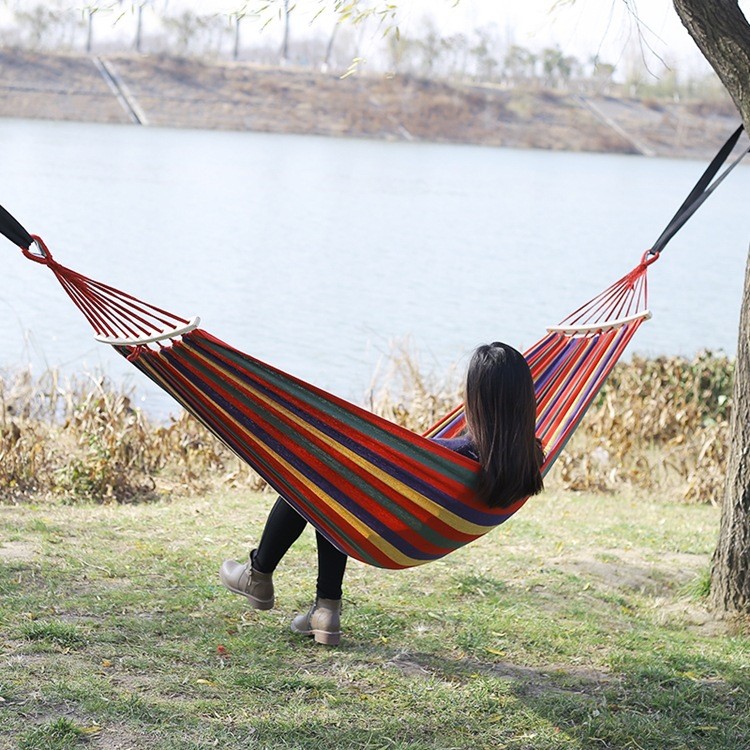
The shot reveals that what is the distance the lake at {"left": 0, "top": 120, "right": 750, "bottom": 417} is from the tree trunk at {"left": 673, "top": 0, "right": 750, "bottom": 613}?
10.8 ft

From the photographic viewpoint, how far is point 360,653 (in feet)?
7.88

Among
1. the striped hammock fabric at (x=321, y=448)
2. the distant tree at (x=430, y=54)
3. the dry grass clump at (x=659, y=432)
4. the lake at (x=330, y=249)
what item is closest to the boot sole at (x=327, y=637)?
the striped hammock fabric at (x=321, y=448)

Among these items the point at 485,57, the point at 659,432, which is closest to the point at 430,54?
the point at 485,57

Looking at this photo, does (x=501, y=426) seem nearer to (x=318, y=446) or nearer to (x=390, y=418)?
(x=318, y=446)

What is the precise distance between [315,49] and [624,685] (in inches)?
1606

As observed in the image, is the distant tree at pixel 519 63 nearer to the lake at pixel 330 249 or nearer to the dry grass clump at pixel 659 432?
the lake at pixel 330 249

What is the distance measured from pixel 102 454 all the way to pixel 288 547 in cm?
208

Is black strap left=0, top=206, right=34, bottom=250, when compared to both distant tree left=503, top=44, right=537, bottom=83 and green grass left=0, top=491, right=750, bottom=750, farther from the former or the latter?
distant tree left=503, top=44, right=537, bottom=83

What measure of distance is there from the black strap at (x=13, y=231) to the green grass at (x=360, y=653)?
0.82 metres

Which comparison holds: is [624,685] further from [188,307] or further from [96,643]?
[188,307]

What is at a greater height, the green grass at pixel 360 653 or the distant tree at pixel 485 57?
the distant tree at pixel 485 57

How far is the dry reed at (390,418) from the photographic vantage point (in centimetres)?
431

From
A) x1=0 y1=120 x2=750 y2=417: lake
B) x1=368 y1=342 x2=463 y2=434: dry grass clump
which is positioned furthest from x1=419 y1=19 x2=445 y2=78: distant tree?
x1=368 y1=342 x2=463 y2=434: dry grass clump

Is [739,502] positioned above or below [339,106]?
below
